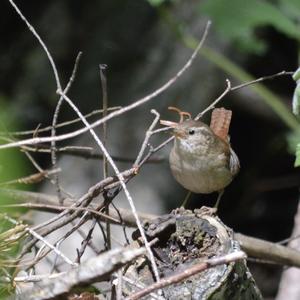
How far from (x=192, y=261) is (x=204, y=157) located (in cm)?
138

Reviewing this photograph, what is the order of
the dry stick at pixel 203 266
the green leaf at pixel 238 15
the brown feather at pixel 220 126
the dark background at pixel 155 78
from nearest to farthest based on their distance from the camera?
the dry stick at pixel 203 266, the brown feather at pixel 220 126, the green leaf at pixel 238 15, the dark background at pixel 155 78

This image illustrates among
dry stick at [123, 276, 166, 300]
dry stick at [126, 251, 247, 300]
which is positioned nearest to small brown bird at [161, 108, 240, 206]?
dry stick at [123, 276, 166, 300]

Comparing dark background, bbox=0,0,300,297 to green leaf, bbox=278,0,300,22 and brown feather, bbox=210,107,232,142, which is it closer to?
green leaf, bbox=278,0,300,22

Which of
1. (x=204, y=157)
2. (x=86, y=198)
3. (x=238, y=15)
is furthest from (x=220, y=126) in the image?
(x=86, y=198)

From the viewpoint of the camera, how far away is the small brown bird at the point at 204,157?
329cm

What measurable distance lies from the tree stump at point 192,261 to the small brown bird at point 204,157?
102cm

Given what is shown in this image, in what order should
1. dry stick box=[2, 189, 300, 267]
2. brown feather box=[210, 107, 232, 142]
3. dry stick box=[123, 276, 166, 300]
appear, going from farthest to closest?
brown feather box=[210, 107, 232, 142] → dry stick box=[2, 189, 300, 267] → dry stick box=[123, 276, 166, 300]

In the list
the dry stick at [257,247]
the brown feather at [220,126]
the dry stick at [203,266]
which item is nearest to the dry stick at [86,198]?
the dry stick at [203,266]

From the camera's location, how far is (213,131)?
3588mm

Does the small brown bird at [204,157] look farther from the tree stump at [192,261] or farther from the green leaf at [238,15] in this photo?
the tree stump at [192,261]

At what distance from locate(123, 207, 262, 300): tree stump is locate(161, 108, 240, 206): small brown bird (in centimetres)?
102

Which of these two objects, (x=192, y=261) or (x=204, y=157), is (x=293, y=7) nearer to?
(x=204, y=157)

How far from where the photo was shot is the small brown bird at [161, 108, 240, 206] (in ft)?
10.8

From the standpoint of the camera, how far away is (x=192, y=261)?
2.12 metres
